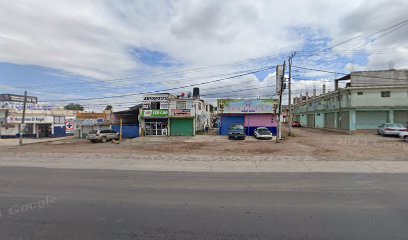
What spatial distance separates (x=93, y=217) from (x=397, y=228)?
5.77m

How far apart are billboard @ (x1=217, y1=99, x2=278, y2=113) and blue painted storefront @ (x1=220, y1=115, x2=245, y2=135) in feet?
3.29

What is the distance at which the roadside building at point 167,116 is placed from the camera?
35.4 m

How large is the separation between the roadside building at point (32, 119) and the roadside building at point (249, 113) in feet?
103

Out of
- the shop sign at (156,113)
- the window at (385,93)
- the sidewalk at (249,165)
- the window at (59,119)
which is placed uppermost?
the window at (385,93)

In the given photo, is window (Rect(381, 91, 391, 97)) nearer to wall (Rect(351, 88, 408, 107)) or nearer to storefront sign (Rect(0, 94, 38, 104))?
wall (Rect(351, 88, 408, 107))

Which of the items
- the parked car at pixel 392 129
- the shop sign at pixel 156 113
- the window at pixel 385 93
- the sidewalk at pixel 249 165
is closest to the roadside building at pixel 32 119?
the shop sign at pixel 156 113

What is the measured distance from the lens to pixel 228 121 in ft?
115

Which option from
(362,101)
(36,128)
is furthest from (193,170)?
(36,128)

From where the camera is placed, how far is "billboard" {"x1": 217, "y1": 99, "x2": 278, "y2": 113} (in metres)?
33.6

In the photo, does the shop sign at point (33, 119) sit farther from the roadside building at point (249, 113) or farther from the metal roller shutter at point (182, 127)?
the roadside building at point (249, 113)

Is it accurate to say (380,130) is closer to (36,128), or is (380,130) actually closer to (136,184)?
(136,184)

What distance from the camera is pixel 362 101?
32.7 metres

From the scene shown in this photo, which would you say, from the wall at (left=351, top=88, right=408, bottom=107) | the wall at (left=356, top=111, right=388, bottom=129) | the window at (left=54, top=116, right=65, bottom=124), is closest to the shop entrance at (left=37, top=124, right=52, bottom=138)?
the window at (left=54, top=116, right=65, bottom=124)

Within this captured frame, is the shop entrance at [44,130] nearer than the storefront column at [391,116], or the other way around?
the storefront column at [391,116]
